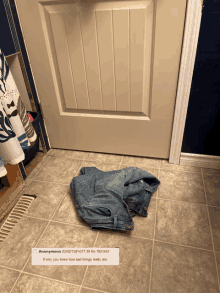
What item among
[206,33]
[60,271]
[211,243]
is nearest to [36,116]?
[60,271]

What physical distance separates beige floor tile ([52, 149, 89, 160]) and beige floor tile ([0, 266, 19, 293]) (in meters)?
0.81

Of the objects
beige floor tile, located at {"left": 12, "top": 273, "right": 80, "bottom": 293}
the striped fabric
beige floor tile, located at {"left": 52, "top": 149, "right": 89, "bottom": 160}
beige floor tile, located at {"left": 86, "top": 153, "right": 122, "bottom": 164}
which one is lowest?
beige floor tile, located at {"left": 12, "top": 273, "right": 80, "bottom": 293}

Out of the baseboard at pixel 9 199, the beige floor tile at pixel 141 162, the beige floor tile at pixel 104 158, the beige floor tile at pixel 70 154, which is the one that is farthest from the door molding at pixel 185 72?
the baseboard at pixel 9 199

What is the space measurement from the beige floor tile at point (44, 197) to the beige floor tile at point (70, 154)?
0.94 feet

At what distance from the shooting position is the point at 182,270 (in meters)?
0.95

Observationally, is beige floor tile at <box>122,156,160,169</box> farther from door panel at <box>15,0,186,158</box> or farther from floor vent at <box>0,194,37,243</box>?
floor vent at <box>0,194,37,243</box>

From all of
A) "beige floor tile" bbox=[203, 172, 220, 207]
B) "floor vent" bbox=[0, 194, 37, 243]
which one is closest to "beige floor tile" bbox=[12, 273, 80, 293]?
"floor vent" bbox=[0, 194, 37, 243]

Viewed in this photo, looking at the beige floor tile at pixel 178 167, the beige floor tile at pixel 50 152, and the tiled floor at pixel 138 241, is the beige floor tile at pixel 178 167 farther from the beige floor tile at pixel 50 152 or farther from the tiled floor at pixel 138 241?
the beige floor tile at pixel 50 152

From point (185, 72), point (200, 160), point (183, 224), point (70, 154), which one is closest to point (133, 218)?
point (183, 224)

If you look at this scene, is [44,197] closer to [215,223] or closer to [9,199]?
[9,199]

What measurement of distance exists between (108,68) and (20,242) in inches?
40.3

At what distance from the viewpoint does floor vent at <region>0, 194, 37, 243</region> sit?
1154 mm

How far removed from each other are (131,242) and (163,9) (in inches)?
44.2

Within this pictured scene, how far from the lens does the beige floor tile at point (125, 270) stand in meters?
0.91
